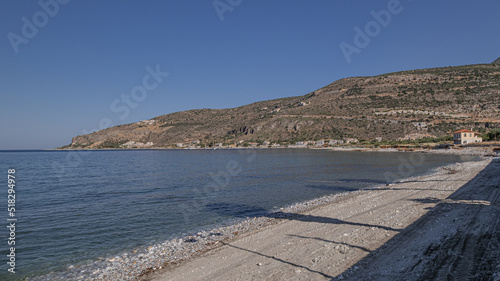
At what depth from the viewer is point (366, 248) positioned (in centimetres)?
765

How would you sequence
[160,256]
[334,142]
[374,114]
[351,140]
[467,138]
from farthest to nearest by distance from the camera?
[374,114] → [334,142] → [351,140] → [467,138] → [160,256]

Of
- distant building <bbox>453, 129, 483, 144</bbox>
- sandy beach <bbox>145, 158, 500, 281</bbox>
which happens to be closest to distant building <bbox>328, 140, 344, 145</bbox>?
distant building <bbox>453, 129, 483, 144</bbox>

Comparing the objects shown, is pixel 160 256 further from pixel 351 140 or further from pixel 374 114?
pixel 374 114

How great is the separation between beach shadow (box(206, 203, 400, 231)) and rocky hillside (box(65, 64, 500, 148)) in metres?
84.2

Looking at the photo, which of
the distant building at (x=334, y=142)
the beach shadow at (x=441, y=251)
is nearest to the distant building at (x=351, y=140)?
the distant building at (x=334, y=142)

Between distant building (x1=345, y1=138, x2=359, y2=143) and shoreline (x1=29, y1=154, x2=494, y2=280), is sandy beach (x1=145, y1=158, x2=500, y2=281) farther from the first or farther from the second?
distant building (x1=345, y1=138, x2=359, y2=143)

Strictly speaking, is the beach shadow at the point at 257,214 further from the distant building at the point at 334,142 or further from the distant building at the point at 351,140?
the distant building at the point at 334,142

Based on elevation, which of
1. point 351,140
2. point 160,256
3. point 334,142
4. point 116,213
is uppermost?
point 351,140

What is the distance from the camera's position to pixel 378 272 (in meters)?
6.15

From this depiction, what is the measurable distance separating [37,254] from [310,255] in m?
8.37

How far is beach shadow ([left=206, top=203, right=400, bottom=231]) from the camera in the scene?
10773 mm

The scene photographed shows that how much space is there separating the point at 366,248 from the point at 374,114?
331 ft

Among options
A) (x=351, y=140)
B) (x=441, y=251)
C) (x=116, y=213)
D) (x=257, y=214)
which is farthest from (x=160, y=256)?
(x=351, y=140)

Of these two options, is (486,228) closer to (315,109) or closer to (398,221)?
(398,221)
